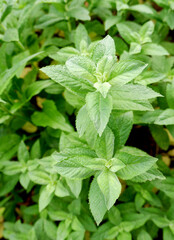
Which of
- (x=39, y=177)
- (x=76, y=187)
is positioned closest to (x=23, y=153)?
(x=39, y=177)

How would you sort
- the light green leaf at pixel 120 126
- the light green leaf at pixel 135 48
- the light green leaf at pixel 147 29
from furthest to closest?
the light green leaf at pixel 147 29
the light green leaf at pixel 135 48
the light green leaf at pixel 120 126

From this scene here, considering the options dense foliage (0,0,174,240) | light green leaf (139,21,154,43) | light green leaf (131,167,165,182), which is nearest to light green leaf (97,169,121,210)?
dense foliage (0,0,174,240)

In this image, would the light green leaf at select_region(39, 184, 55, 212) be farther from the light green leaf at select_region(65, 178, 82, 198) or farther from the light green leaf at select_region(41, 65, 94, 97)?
the light green leaf at select_region(41, 65, 94, 97)

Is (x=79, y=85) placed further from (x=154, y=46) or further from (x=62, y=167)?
(x=154, y=46)

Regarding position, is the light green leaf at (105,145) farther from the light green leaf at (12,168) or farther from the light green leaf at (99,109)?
the light green leaf at (12,168)

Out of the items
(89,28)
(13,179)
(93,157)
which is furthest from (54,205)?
(89,28)

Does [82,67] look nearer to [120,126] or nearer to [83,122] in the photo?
[83,122]

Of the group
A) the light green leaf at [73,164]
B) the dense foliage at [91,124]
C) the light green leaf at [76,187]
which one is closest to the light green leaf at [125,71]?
the dense foliage at [91,124]

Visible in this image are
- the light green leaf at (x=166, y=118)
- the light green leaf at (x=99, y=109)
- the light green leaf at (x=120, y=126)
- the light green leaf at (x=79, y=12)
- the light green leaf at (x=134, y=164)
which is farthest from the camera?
the light green leaf at (x=79, y=12)

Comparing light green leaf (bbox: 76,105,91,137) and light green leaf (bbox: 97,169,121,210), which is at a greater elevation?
light green leaf (bbox: 76,105,91,137)
